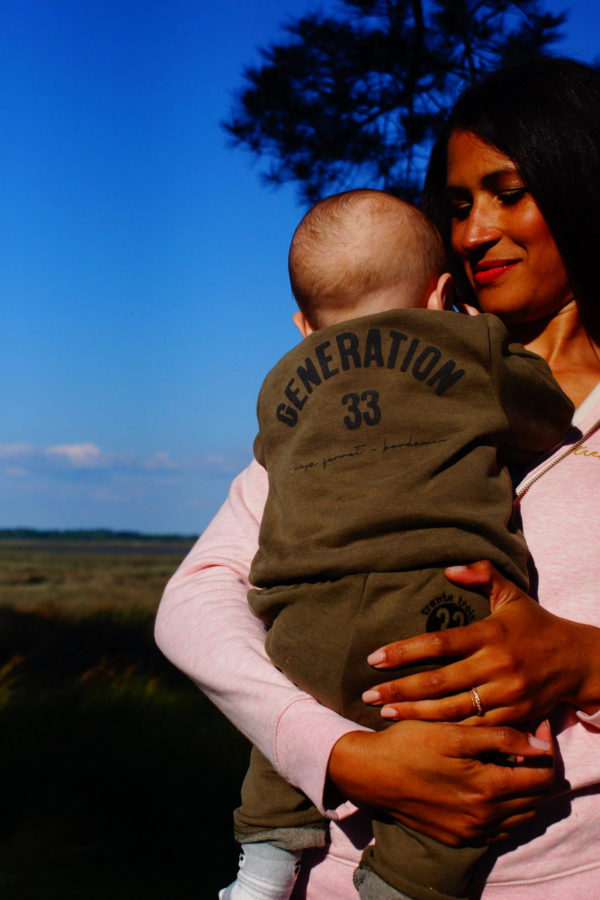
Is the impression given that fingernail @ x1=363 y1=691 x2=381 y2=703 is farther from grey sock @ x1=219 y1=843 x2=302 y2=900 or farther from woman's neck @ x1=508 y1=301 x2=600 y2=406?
woman's neck @ x1=508 y1=301 x2=600 y2=406

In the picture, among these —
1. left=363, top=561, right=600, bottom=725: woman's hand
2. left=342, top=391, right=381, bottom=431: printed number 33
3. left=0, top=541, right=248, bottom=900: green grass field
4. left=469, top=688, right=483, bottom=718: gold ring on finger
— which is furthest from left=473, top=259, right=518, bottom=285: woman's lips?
left=0, top=541, right=248, bottom=900: green grass field

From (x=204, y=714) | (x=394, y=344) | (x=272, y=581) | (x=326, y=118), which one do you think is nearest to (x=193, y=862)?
(x=204, y=714)

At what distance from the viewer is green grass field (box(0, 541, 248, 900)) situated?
4.32 metres

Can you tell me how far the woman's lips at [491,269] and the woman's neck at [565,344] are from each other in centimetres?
18

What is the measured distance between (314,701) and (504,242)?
1157 mm

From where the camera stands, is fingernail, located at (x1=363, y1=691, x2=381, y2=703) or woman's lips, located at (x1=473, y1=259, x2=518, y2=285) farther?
woman's lips, located at (x1=473, y1=259, x2=518, y2=285)

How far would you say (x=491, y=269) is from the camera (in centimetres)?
201

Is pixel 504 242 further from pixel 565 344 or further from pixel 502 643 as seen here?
pixel 502 643

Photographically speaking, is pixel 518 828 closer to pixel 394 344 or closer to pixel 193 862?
pixel 394 344

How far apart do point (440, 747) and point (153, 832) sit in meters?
3.82

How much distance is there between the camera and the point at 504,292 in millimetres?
2014

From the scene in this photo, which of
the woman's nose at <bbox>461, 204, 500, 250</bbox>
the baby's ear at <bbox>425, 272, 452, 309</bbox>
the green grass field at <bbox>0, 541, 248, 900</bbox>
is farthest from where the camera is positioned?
the green grass field at <bbox>0, 541, 248, 900</bbox>

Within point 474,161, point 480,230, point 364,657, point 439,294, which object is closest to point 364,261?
point 439,294

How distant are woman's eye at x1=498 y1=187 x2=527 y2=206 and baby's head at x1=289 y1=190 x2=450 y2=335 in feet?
0.69
